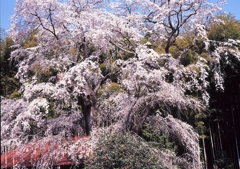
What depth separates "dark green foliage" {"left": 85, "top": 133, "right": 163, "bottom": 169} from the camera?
14.1 ft

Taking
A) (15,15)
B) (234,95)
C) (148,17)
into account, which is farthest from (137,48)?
(234,95)

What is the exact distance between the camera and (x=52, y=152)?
5.00 metres

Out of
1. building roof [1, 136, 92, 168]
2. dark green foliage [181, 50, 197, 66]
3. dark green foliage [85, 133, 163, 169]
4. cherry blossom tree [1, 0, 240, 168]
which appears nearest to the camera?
dark green foliage [85, 133, 163, 169]

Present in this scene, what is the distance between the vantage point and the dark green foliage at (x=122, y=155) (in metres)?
4.29

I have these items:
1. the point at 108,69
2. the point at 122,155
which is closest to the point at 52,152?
the point at 122,155

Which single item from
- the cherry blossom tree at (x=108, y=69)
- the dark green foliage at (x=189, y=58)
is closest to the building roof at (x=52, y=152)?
the cherry blossom tree at (x=108, y=69)

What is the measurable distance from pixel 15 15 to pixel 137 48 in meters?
2.57

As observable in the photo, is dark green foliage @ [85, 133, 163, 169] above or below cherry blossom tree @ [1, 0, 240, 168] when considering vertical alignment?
below

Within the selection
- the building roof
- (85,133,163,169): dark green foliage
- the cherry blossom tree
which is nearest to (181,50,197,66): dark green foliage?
the cherry blossom tree

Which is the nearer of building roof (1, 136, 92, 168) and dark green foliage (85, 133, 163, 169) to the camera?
dark green foliage (85, 133, 163, 169)

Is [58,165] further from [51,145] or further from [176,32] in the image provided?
[176,32]

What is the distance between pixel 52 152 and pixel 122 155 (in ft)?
4.59

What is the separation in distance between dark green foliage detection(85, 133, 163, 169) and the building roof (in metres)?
0.44

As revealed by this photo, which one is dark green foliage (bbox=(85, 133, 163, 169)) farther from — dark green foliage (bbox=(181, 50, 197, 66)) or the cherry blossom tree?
dark green foliage (bbox=(181, 50, 197, 66))
